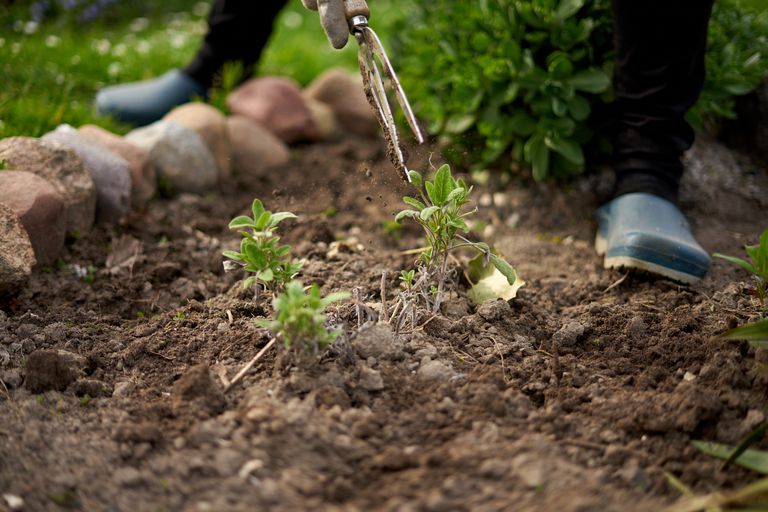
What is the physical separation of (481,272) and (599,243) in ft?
2.19

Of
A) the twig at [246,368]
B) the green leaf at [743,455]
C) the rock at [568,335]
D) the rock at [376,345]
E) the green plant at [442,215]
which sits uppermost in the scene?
the green plant at [442,215]

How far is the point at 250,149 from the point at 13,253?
5.12 feet

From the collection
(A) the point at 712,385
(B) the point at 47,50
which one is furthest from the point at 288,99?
(A) the point at 712,385

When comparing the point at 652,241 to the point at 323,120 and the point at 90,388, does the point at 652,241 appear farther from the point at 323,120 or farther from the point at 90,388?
the point at 323,120

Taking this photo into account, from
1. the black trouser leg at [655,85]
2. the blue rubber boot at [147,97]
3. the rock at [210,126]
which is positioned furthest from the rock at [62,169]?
the black trouser leg at [655,85]

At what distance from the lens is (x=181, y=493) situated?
1.41 metres

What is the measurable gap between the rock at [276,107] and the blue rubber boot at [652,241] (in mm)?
1730

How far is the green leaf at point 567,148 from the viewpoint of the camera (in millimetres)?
2789

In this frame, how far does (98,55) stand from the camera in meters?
4.04

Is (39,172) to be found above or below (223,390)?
above

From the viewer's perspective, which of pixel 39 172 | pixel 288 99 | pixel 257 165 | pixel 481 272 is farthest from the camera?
pixel 288 99

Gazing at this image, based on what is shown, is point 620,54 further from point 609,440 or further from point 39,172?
point 39,172

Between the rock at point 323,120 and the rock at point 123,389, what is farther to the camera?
the rock at point 323,120

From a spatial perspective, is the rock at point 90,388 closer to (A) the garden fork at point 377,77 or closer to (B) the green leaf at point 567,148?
(A) the garden fork at point 377,77
